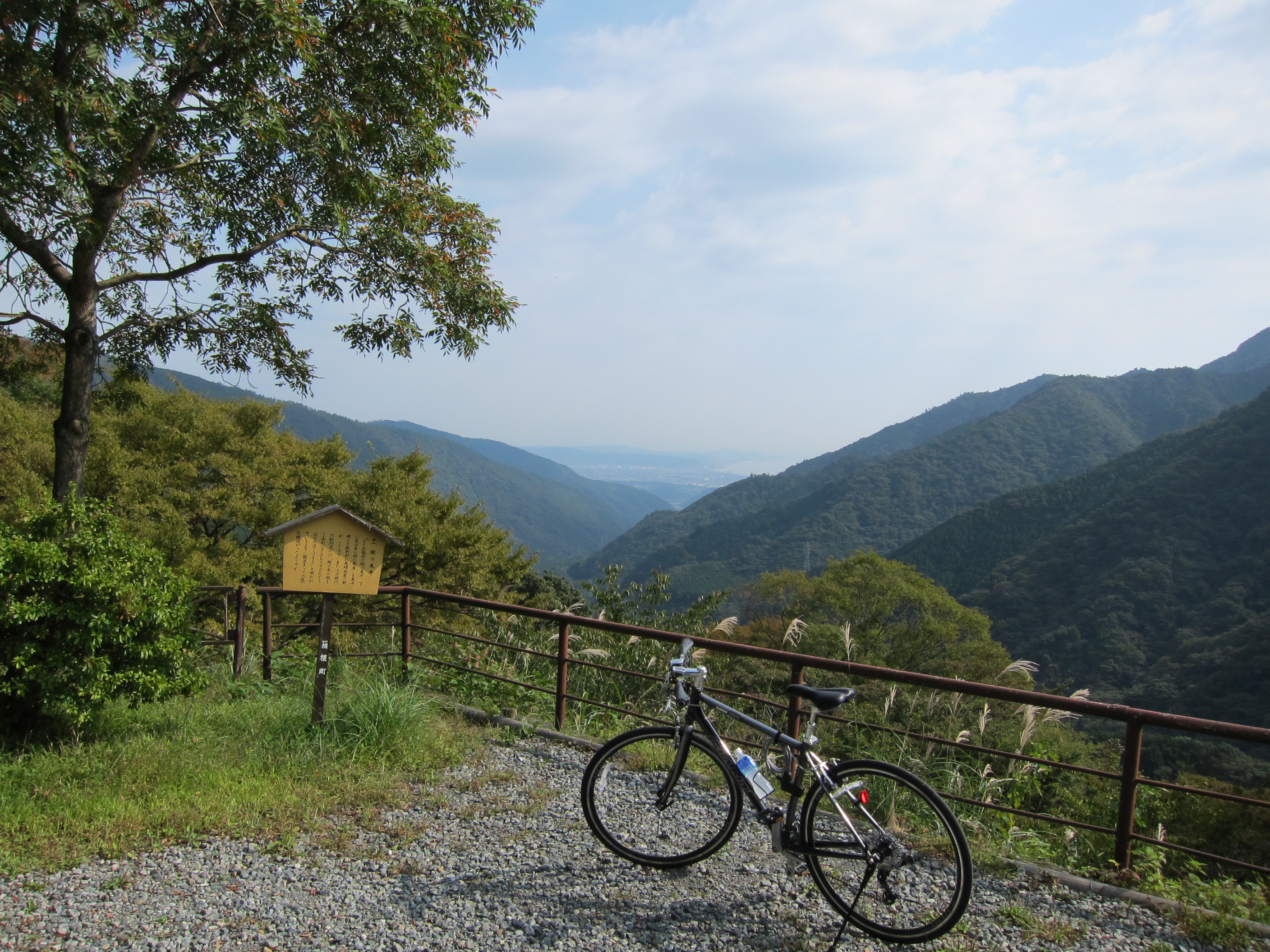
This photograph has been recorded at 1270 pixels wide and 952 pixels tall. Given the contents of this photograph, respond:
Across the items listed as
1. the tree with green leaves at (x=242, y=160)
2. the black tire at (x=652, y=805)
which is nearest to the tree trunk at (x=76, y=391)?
the tree with green leaves at (x=242, y=160)

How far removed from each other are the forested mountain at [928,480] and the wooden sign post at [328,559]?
3387 inches

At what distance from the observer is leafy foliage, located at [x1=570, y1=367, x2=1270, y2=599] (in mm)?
108625

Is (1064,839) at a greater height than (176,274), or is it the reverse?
(176,274)

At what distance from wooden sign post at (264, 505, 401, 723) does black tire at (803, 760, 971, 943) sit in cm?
289

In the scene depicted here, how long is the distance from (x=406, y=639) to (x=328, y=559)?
1500 mm

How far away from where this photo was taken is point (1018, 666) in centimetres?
511

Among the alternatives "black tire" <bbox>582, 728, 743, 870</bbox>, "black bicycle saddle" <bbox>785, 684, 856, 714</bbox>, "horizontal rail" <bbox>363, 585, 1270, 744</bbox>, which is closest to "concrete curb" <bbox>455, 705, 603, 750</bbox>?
"horizontal rail" <bbox>363, 585, 1270, 744</bbox>

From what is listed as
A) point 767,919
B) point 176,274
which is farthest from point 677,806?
point 176,274

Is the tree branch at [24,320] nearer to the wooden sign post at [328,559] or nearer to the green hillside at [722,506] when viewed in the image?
the wooden sign post at [328,559]

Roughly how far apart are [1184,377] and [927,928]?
186 m

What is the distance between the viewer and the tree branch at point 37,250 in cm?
583

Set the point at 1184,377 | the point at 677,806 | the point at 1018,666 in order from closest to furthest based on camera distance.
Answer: the point at 677,806
the point at 1018,666
the point at 1184,377

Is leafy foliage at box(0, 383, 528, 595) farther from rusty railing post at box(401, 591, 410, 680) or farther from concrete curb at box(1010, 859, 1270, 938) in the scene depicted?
concrete curb at box(1010, 859, 1270, 938)

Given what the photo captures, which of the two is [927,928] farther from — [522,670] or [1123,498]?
[1123,498]
